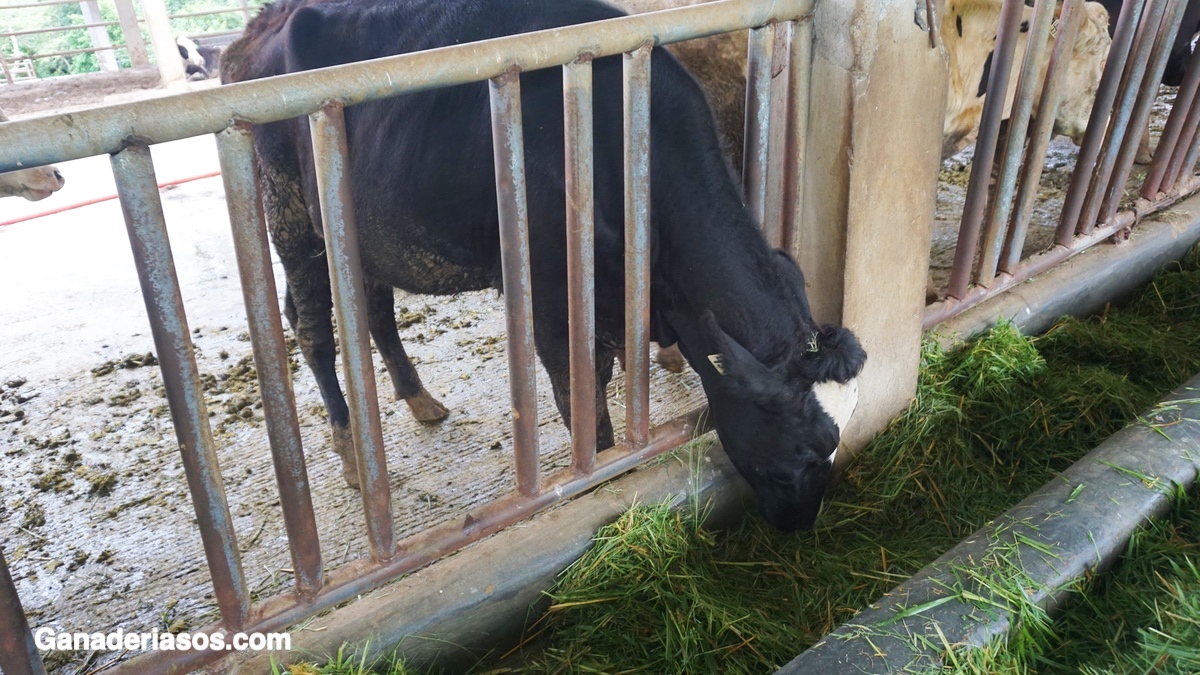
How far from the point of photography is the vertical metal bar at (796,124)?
245cm

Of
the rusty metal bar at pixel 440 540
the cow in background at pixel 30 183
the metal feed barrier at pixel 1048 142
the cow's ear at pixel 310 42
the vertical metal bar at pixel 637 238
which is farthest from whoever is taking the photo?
the cow in background at pixel 30 183

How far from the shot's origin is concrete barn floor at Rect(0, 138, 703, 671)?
2.86m

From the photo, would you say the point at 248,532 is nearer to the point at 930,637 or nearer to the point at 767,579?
the point at 767,579

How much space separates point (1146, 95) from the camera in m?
3.56

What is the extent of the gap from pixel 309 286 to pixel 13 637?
1932 mm

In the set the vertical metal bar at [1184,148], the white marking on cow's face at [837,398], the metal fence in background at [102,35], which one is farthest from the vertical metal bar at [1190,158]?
the metal fence in background at [102,35]

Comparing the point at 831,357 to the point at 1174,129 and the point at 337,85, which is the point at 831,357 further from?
the point at 1174,129

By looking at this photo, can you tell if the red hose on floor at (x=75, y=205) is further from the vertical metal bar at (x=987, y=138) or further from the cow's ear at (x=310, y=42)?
the vertical metal bar at (x=987, y=138)

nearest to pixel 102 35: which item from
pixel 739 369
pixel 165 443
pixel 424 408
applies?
pixel 165 443

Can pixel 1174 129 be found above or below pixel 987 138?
below

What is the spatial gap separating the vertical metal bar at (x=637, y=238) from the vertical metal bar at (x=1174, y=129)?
118 inches

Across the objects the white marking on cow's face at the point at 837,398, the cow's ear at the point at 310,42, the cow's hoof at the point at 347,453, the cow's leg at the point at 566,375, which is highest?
the cow's ear at the point at 310,42

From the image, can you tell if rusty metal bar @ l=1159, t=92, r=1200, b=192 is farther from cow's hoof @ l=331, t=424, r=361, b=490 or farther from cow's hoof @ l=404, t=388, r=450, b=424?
cow's hoof @ l=331, t=424, r=361, b=490

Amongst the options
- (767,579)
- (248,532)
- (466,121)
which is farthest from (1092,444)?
(248,532)
